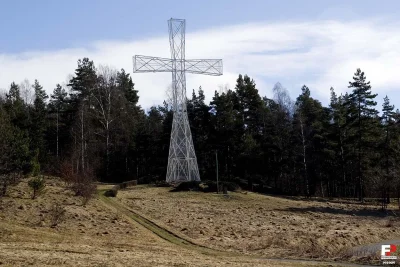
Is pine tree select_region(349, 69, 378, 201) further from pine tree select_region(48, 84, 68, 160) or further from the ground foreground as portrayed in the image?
pine tree select_region(48, 84, 68, 160)

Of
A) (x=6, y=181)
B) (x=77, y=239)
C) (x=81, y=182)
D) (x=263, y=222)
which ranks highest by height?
(x=6, y=181)

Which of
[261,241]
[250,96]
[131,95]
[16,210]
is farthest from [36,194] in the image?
[131,95]

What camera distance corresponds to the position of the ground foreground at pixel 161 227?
17.7 metres

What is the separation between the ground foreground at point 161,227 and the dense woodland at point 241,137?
630 inches

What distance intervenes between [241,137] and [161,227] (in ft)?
117

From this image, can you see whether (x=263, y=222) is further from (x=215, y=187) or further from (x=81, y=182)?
(x=215, y=187)

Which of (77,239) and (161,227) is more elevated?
(77,239)

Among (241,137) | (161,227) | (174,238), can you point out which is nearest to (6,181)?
(161,227)

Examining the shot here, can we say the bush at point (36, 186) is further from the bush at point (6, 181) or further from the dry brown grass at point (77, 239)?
the bush at point (6, 181)

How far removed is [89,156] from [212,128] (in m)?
16.8

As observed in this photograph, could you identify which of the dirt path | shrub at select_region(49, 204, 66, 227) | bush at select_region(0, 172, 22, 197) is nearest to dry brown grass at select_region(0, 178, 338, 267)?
shrub at select_region(49, 204, 66, 227)

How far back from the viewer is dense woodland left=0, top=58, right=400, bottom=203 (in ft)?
178

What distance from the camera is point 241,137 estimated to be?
62.8 m

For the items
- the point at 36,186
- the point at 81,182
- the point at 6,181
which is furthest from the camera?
the point at 81,182
